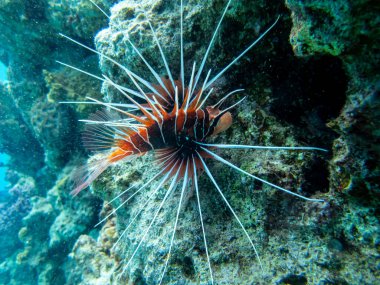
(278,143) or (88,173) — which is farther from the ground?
(88,173)

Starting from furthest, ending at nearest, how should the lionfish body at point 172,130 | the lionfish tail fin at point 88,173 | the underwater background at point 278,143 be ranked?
the lionfish tail fin at point 88,173, the lionfish body at point 172,130, the underwater background at point 278,143

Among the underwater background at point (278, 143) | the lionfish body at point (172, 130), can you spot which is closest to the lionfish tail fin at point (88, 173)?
the lionfish body at point (172, 130)

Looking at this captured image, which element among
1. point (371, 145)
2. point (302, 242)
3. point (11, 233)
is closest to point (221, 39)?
point (371, 145)

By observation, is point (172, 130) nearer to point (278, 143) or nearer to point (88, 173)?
point (278, 143)

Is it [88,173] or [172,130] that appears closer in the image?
[172,130]

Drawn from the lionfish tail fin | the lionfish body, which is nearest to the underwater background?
the lionfish body

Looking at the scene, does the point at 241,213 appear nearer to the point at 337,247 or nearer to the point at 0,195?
the point at 337,247

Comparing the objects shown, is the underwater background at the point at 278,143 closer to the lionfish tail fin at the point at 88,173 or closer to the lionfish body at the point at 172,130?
the lionfish body at the point at 172,130

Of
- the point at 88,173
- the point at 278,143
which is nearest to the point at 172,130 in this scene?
the point at 278,143

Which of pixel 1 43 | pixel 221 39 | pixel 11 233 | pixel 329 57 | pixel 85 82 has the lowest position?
pixel 11 233

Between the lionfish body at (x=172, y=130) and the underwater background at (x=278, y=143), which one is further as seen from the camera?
the lionfish body at (x=172, y=130)

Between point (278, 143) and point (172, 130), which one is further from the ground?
point (172, 130)
